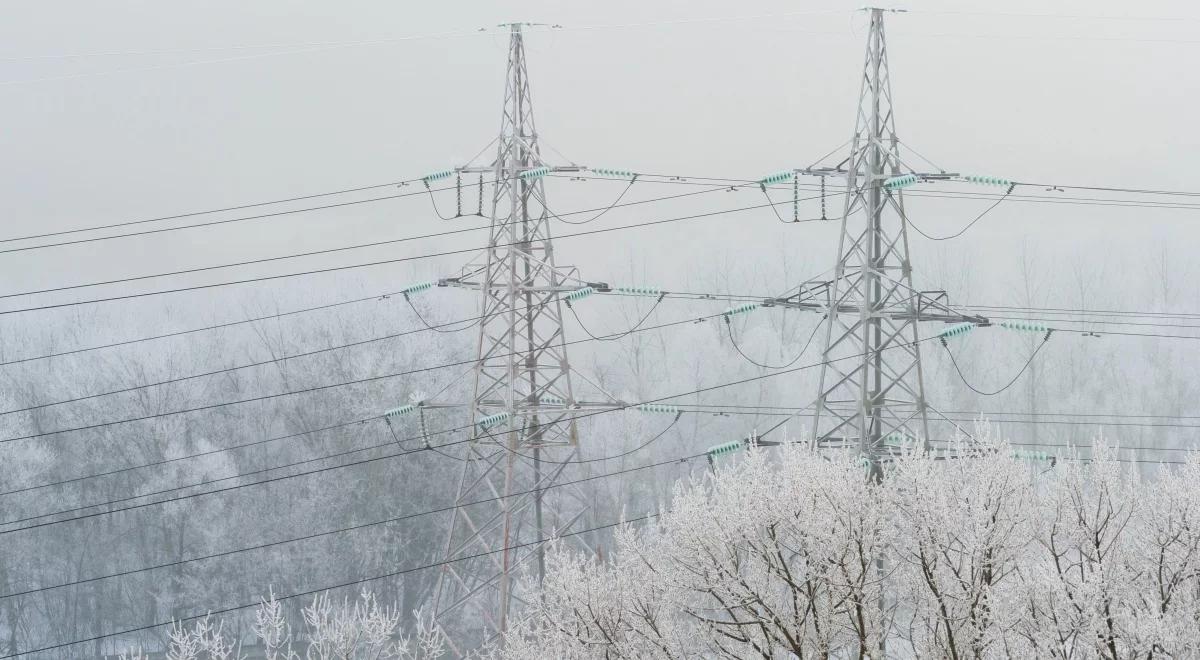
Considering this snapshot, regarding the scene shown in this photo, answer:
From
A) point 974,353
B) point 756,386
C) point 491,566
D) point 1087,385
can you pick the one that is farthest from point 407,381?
point 1087,385

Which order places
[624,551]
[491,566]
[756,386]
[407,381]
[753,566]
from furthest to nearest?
[756,386], [407,381], [491,566], [624,551], [753,566]

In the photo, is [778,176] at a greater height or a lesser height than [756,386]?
greater

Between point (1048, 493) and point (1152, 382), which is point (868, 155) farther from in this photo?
point (1152, 382)

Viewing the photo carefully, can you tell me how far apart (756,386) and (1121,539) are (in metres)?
24.1

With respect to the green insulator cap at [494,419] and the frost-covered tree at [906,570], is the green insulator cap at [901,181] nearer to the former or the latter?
the frost-covered tree at [906,570]

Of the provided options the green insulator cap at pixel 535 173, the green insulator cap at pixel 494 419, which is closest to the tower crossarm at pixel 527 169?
the green insulator cap at pixel 535 173

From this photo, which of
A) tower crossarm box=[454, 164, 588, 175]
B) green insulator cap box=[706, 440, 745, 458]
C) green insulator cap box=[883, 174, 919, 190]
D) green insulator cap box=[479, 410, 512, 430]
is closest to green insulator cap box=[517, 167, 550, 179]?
tower crossarm box=[454, 164, 588, 175]

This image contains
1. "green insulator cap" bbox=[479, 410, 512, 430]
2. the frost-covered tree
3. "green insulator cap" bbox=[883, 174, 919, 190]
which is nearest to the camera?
the frost-covered tree

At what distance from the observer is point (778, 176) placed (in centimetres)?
1961

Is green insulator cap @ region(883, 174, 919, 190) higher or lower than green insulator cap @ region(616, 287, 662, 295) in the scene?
higher

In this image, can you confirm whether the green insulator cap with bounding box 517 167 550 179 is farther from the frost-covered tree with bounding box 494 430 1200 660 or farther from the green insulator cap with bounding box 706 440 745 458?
the frost-covered tree with bounding box 494 430 1200 660

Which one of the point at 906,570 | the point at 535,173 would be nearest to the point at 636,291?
the point at 535,173

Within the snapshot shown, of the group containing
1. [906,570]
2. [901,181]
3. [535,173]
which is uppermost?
[535,173]

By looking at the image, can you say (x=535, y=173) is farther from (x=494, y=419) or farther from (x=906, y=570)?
(x=906, y=570)
